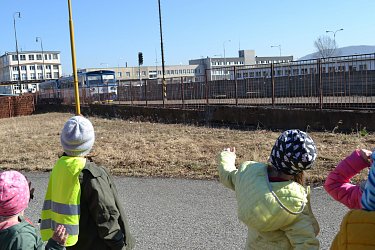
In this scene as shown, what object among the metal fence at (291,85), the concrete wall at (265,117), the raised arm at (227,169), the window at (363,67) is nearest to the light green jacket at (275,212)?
the raised arm at (227,169)

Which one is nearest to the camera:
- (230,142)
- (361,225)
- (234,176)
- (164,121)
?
(361,225)

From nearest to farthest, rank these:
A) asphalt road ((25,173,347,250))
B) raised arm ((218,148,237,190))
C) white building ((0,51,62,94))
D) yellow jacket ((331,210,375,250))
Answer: yellow jacket ((331,210,375,250)), raised arm ((218,148,237,190)), asphalt road ((25,173,347,250)), white building ((0,51,62,94))

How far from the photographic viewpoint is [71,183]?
9.47 ft

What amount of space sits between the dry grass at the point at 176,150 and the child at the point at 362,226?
5.08 meters

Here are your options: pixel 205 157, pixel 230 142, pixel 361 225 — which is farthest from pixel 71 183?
pixel 230 142

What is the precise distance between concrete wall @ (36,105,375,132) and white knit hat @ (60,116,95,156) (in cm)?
974

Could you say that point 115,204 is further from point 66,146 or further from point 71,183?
point 66,146

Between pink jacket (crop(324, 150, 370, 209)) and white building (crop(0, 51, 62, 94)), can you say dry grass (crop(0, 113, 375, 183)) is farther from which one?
white building (crop(0, 51, 62, 94))

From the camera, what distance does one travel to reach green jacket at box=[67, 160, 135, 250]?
9.43 feet

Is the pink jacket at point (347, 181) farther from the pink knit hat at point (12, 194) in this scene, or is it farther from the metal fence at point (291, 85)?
the metal fence at point (291, 85)

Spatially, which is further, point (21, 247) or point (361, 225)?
→ point (21, 247)

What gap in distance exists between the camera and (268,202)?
2410mm

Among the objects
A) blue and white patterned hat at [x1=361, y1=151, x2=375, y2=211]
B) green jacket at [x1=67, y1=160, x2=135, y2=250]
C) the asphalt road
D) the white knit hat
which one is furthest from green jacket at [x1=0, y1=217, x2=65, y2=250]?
the asphalt road

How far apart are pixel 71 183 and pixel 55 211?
0.23 meters
